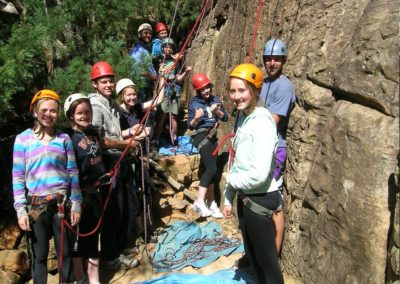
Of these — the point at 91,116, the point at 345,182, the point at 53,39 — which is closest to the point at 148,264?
the point at 91,116

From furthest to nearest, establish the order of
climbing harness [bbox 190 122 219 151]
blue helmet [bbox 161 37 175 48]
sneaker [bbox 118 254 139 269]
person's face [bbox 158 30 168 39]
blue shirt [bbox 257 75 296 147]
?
person's face [bbox 158 30 168 39] → blue helmet [bbox 161 37 175 48] → climbing harness [bbox 190 122 219 151] → sneaker [bbox 118 254 139 269] → blue shirt [bbox 257 75 296 147]

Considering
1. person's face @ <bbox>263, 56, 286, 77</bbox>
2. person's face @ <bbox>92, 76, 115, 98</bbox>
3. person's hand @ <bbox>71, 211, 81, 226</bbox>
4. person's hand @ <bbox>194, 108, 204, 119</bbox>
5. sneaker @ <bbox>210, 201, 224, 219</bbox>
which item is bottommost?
sneaker @ <bbox>210, 201, 224, 219</bbox>

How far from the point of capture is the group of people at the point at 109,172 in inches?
108

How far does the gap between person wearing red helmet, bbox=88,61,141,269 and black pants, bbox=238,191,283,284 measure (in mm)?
1594

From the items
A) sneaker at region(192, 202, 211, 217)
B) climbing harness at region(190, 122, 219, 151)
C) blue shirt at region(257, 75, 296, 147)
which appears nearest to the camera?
blue shirt at region(257, 75, 296, 147)

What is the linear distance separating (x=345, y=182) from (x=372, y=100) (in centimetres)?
66

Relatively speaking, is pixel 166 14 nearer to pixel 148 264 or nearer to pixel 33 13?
pixel 33 13

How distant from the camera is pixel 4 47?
4.04 m

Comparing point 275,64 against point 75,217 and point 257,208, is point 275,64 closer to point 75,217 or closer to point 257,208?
point 257,208

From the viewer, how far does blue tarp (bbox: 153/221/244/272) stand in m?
4.42

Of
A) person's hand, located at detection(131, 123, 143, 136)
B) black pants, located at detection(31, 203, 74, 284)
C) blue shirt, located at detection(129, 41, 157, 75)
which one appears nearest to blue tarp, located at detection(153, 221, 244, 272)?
black pants, located at detection(31, 203, 74, 284)

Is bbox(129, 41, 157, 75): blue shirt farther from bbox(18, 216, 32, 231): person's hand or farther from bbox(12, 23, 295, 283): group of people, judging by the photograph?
bbox(18, 216, 32, 231): person's hand

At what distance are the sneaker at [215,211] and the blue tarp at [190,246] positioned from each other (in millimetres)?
157

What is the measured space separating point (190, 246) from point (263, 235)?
2074mm
